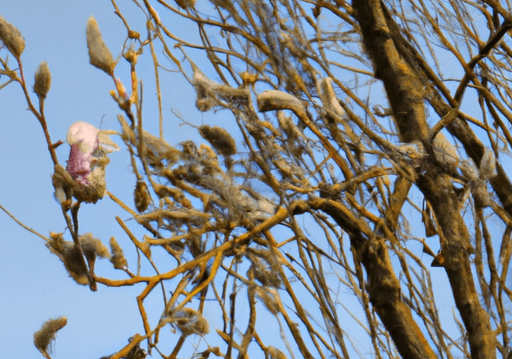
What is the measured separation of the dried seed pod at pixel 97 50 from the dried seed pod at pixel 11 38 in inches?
4.8

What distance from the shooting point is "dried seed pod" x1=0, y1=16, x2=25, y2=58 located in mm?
1069

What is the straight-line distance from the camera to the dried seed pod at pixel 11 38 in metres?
1.07

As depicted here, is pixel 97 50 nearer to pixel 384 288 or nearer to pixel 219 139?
pixel 219 139

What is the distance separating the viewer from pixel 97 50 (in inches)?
44.8

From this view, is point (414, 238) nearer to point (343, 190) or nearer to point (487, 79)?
point (343, 190)

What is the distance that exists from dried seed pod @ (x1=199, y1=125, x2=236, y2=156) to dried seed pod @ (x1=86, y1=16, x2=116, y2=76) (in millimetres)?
218

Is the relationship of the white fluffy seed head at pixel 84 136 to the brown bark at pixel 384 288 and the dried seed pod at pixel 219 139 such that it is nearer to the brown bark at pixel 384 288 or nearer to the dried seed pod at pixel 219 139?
the dried seed pod at pixel 219 139

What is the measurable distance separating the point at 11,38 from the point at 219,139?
43 centimetres

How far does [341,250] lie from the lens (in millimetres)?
1475

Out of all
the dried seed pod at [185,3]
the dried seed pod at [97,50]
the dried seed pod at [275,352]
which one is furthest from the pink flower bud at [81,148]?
the dried seed pod at [275,352]

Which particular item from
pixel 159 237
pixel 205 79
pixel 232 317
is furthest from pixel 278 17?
pixel 232 317

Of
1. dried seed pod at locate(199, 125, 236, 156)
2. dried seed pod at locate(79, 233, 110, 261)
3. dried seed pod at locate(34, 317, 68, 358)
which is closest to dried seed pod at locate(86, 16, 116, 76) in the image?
dried seed pod at locate(199, 125, 236, 156)

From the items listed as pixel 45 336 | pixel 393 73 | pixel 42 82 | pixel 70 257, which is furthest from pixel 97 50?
pixel 393 73

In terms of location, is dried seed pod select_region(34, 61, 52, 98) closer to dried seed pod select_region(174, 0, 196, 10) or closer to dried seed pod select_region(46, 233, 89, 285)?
dried seed pod select_region(46, 233, 89, 285)
